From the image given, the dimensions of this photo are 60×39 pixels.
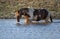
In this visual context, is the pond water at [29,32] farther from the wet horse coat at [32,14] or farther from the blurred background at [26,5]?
the blurred background at [26,5]

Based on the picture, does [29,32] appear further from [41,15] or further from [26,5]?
[26,5]

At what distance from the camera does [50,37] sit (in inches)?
180

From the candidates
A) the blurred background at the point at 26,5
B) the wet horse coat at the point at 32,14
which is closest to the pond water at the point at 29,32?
the wet horse coat at the point at 32,14

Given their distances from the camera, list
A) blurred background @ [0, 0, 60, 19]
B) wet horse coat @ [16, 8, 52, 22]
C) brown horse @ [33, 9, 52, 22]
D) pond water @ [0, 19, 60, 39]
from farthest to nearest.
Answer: blurred background @ [0, 0, 60, 19]
brown horse @ [33, 9, 52, 22]
wet horse coat @ [16, 8, 52, 22]
pond water @ [0, 19, 60, 39]

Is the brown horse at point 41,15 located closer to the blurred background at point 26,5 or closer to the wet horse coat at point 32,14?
the wet horse coat at point 32,14

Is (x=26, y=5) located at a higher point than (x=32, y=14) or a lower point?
lower

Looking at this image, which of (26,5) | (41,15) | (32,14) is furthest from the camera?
(26,5)

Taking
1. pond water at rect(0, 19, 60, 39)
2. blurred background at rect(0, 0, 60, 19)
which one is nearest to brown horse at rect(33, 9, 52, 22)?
pond water at rect(0, 19, 60, 39)

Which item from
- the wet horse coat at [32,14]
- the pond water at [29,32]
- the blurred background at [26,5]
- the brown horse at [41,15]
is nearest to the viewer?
the pond water at [29,32]

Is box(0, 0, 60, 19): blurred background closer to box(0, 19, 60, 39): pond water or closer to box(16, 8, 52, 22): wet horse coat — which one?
box(16, 8, 52, 22): wet horse coat

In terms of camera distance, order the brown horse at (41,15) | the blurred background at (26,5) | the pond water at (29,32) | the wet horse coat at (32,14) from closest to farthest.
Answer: the pond water at (29,32), the wet horse coat at (32,14), the brown horse at (41,15), the blurred background at (26,5)

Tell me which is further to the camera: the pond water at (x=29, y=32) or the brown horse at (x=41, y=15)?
the brown horse at (x=41, y=15)

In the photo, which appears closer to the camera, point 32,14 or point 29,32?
point 29,32

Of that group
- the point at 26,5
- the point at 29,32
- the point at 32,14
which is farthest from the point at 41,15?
the point at 26,5
